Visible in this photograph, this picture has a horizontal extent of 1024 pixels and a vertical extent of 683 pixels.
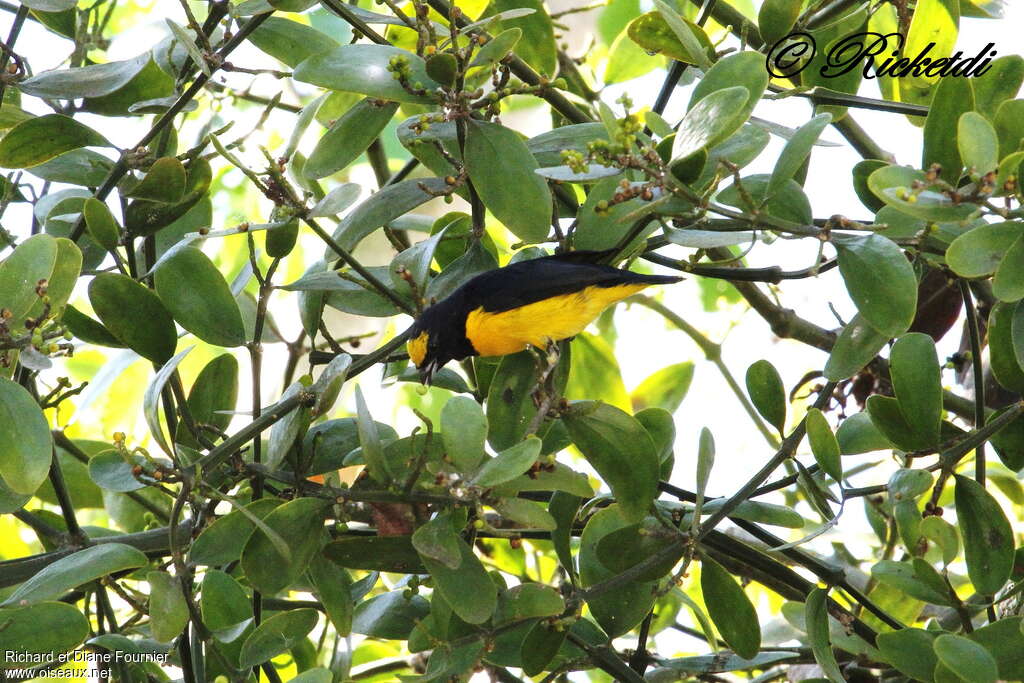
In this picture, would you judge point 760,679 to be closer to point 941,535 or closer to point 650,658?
point 650,658

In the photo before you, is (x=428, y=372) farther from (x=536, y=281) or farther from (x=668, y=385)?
(x=668, y=385)

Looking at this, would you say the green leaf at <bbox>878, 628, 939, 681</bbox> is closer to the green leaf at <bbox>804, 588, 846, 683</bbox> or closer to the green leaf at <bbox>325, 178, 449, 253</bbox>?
the green leaf at <bbox>804, 588, 846, 683</bbox>

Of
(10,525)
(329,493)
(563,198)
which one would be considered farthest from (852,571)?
(10,525)

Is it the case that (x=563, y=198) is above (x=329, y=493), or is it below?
above

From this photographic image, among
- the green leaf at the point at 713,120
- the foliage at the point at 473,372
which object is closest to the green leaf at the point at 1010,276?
the foliage at the point at 473,372

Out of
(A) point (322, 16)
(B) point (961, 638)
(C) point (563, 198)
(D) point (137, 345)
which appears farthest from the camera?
(A) point (322, 16)

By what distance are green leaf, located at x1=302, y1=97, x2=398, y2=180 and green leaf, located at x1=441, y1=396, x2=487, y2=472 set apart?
467 mm

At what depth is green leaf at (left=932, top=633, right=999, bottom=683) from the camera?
1.24 m

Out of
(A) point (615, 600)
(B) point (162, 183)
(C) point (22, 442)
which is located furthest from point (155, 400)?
(A) point (615, 600)

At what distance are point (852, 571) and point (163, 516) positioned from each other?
4.75 feet

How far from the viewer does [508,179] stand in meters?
1.39

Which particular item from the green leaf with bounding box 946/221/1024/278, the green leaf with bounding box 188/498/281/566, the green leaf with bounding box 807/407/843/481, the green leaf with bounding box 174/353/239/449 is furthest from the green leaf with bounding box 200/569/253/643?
the green leaf with bounding box 946/221/1024/278

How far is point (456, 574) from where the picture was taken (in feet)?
4.21

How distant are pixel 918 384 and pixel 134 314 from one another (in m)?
1.10
